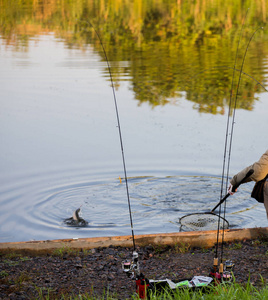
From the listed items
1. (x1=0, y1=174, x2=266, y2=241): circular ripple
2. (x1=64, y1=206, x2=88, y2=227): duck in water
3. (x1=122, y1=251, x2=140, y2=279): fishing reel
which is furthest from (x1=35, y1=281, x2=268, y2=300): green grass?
(x1=64, y1=206, x2=88, y2=227): duck in water

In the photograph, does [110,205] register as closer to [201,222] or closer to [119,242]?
[201,222]

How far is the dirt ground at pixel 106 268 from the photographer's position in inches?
154

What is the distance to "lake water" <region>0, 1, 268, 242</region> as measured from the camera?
6.38 metres

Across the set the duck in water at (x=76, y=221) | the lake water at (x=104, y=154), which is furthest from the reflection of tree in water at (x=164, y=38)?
the duck in water at (x=76, y=221)

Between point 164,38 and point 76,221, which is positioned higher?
point 164,38

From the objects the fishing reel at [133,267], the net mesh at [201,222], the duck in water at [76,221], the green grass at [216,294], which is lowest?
the duck in water at [76,221]

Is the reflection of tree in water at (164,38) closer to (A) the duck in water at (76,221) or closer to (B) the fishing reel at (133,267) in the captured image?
(A) the duck in water at (76,221)

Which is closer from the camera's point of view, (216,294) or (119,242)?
(216,294)

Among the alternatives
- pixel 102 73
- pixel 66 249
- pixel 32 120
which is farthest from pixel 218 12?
pixel 66 249

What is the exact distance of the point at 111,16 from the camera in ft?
74.2

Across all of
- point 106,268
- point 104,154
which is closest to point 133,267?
point 106,268

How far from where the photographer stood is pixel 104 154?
29.8 feet

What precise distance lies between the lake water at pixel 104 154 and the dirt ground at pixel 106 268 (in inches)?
50.7

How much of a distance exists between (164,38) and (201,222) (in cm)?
1482
